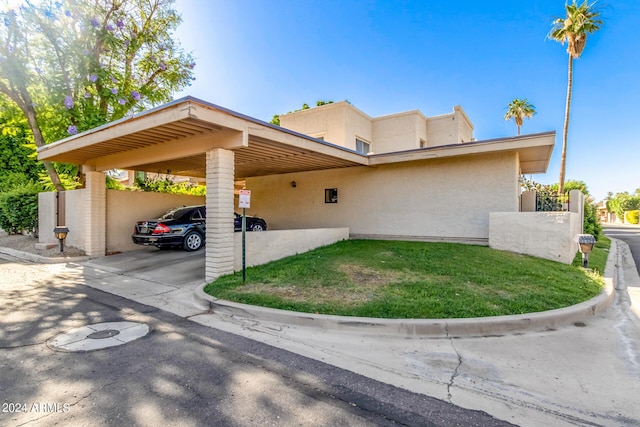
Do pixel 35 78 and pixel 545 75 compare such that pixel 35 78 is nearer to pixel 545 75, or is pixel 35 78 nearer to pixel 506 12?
pixel 506 12

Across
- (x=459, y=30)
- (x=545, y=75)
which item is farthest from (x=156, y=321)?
(x=545, y=75)

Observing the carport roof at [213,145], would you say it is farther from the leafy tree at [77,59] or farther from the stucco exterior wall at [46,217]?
the leafy tree at [77,59]

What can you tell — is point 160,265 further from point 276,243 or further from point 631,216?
point 631,216

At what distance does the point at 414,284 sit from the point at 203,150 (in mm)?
5348

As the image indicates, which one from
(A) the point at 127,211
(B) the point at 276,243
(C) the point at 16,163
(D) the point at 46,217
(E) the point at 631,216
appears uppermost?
(C) the point at 16,163

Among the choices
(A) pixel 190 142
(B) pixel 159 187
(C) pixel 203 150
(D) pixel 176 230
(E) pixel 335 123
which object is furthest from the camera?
(E) pixel 335 123

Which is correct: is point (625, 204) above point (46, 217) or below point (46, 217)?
above

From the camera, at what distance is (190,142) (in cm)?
756

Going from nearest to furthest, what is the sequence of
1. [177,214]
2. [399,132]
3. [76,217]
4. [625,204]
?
1. [177,214]
2. [76,217]
3. [399,132]
4. [625,204]

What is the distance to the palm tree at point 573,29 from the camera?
16734mm

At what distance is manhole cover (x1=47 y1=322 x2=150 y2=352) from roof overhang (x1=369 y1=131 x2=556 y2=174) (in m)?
8.49

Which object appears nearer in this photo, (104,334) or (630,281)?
(104,334)

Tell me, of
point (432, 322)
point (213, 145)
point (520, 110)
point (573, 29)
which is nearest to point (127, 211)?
point (213, 145)

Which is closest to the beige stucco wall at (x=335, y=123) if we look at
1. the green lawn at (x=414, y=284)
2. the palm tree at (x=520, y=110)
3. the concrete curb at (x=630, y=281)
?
the green lawn at (x=414, y=284)
